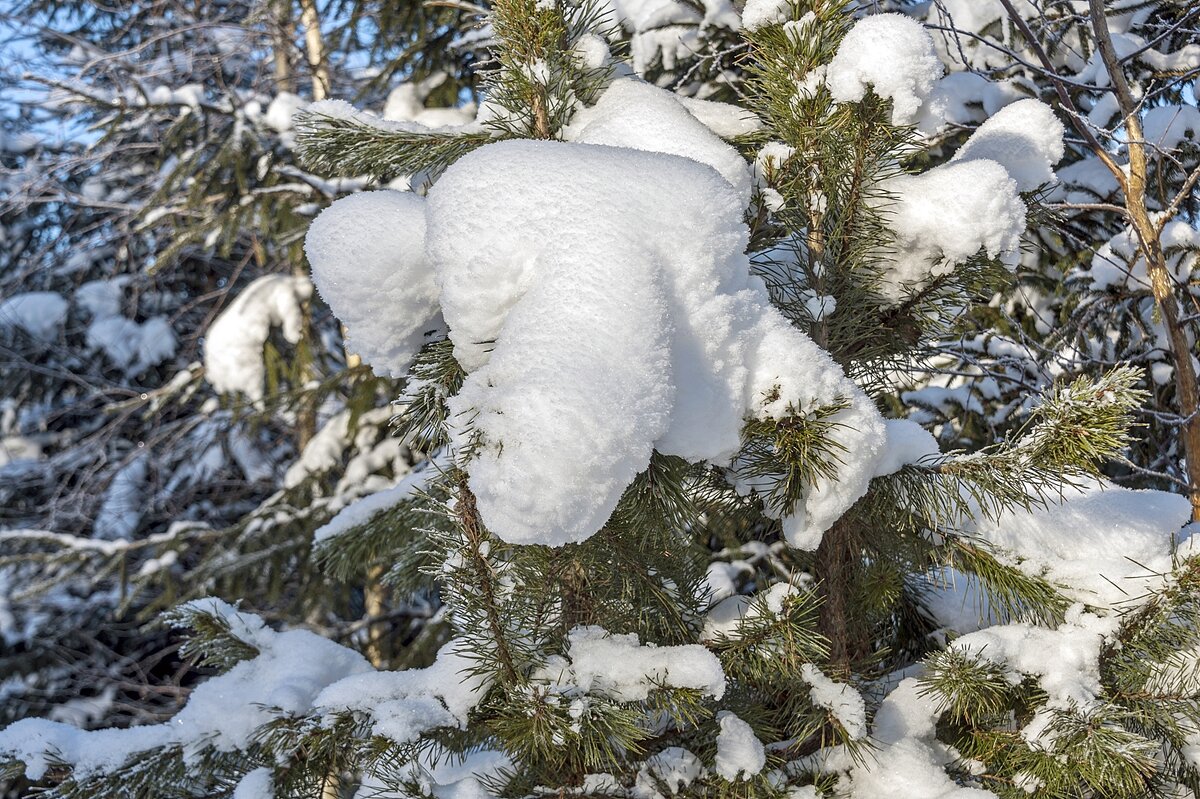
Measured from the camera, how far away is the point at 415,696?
4.23 feet

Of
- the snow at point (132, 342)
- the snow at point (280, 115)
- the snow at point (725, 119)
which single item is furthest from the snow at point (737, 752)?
the snow at point (132, 342)

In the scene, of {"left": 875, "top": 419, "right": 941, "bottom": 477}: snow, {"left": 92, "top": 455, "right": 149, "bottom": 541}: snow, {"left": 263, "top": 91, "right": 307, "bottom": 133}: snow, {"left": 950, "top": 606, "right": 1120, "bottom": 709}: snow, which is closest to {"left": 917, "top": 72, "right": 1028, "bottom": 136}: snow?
{"left": 875, "top": 419, "right": 941, "bottom": 477}: snow

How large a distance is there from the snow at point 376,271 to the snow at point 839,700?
0.75m

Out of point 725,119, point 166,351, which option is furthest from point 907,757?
point 166,351

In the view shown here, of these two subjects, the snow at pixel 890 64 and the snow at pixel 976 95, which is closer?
the snow at pixel 890 64

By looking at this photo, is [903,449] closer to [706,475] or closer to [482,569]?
[706,475]

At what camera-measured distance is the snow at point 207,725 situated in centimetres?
153

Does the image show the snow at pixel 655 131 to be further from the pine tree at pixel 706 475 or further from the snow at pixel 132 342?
the snow at pixel 132 342

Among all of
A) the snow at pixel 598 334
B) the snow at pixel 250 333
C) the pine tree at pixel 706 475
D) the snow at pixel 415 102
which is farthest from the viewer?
the snow at pixel 250 333

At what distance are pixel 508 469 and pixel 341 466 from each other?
455 centimetres

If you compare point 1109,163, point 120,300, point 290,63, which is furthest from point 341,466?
point 1109,163

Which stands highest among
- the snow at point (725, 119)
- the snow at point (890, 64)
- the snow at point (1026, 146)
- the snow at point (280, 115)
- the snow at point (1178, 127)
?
the snow at point (890, 64)

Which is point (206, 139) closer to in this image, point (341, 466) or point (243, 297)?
point (243, 297)

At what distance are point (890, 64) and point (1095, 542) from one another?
31.7 inches
